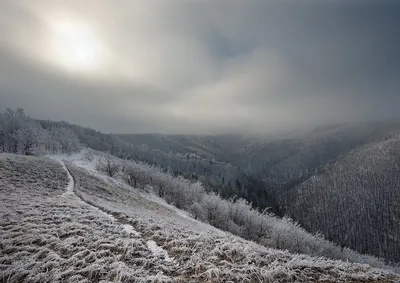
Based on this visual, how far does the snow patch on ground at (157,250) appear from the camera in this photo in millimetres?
10250

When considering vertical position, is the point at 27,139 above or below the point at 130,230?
above

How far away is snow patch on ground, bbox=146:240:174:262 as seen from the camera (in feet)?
33.6

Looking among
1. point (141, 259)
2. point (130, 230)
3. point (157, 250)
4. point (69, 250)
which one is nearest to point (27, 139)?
point (130, 230)

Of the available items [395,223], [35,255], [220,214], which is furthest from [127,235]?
[395,223]

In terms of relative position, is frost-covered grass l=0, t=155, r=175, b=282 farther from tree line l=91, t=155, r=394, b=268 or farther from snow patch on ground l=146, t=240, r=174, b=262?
tree line l=91, t=155, r=394, b=268

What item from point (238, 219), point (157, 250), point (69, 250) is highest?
point (157, 250)

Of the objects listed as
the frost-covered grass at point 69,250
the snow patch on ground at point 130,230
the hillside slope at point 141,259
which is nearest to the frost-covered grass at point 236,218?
the snow patch on ground at point 130,230

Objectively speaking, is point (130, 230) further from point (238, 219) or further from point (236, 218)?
point (236, 218)

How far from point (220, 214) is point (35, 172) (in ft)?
128

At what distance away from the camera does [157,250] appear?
11.3 meters

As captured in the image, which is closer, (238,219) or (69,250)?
(69,250)

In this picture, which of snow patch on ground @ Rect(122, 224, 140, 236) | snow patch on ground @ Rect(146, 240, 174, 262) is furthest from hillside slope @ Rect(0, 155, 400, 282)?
snow patch on ground @ Rect(122, 224, 140, 236)

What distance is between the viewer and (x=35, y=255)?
35.5 feet

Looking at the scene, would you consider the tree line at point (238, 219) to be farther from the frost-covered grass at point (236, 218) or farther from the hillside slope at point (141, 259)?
the hillside slope at point (141, 259)
